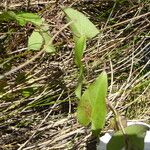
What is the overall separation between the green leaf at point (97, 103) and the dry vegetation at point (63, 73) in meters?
0.34

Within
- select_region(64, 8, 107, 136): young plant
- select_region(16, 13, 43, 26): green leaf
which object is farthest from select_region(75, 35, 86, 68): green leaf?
Answer: select_region(16, 13, 43, 26): green leaf

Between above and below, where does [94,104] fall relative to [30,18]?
below

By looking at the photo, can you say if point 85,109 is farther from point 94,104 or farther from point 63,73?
point 63,73

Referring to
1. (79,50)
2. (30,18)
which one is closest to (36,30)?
(30,18)

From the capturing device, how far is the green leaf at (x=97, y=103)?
79cm

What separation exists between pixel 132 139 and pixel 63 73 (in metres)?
0.59

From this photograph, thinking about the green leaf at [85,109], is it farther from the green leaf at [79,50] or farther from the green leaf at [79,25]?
the green leaf at [79,25]

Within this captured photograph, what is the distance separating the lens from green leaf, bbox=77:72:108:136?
2.59ft

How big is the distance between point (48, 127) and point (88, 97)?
0.45 m

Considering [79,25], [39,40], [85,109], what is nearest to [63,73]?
[39,40]

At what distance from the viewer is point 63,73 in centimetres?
129

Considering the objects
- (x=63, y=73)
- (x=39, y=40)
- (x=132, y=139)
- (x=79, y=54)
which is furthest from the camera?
(x=63, y=73)

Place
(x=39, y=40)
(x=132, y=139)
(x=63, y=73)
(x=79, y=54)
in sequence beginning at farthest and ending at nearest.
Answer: (x=63, y=73) < (x=39, y=40) < (x=79, y=54) < (x=132, y=139)

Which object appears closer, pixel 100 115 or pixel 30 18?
pixel 100 115
